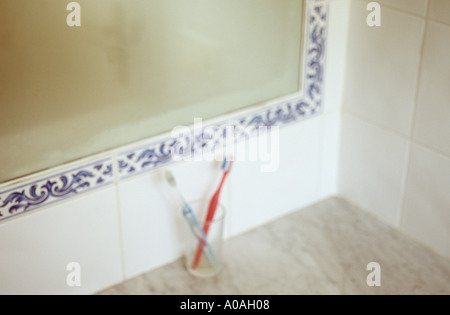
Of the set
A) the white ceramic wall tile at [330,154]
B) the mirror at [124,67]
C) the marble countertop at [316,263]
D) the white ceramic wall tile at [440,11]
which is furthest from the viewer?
the white ceramic wall tile at [330,154]

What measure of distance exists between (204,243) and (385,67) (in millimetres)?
457

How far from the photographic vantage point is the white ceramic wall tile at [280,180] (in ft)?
4.05

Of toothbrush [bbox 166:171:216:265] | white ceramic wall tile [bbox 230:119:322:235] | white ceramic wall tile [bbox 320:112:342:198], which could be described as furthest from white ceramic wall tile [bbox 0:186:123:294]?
white ceramic wall tile [bbox 320:112:342:198]

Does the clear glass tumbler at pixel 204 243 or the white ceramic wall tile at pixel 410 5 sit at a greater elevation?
the white ceramic wall tile at pixel 410 5

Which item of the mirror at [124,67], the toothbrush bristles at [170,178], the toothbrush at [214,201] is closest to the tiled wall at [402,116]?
the mirror at [124,67]

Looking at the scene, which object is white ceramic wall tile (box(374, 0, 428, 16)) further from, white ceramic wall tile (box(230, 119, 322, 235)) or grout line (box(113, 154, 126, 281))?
grout line (box(113, 154, 126, 281))

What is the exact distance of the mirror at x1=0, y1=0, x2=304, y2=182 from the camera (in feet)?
3.01

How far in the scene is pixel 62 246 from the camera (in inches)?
41.5

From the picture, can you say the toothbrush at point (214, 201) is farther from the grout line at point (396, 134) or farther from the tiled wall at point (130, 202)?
the grout line at point (396, 134)

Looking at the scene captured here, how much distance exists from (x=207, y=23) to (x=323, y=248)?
49 cm

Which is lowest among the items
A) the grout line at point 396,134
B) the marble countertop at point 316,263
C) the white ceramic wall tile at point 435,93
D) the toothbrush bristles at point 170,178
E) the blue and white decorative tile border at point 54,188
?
the marble countertop at point 316,263

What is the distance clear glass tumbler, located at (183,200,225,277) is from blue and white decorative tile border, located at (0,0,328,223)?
122 mm

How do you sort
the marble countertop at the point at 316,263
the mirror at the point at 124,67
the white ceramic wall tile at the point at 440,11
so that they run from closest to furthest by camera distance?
the mirror at the point at 124,67 < the white ceramic wall tile at the point at 440,11 < the marble countertop at the point at 316,263

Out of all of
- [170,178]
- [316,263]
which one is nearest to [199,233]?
[170,178]
